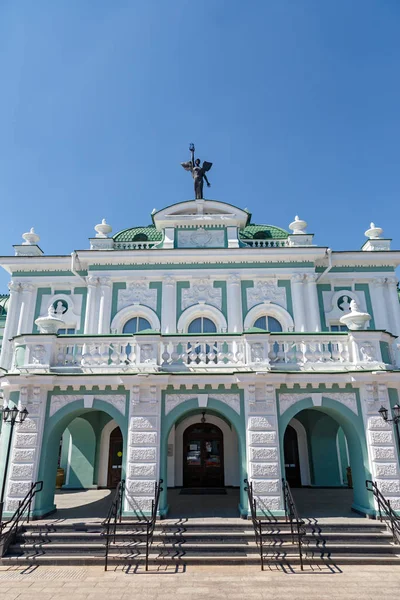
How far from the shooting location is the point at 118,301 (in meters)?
16.7

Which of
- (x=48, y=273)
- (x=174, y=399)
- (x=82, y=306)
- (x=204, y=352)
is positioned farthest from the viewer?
(x=48, y=273)

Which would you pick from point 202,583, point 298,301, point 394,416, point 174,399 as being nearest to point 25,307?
point 174,399

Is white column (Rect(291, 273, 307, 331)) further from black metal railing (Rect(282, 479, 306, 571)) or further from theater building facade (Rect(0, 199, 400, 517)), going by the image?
black metal railing (Rect(282, 479, 306, 571))

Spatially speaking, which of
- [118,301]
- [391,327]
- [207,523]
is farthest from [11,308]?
[391,327]

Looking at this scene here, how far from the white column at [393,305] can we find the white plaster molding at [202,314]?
7.44 m

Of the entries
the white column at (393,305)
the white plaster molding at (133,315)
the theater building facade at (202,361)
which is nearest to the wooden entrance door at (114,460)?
the theater building facade at (202,361)

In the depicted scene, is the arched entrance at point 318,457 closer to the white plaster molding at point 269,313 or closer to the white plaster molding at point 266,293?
the white plaster molding at point 269,313

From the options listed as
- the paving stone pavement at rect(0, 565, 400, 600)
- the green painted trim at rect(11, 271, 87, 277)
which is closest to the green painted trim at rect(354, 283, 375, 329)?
the paving stone pavement at rect(0, 565, 400, 600)

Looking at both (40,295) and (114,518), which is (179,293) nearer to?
(40,295)

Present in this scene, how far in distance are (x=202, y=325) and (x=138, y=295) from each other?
3.08 meters

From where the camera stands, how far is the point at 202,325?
16344 millimetres

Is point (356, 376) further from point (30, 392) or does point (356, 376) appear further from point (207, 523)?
point (30, 392)

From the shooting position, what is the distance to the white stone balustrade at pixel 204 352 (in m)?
10.0

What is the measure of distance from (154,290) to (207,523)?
32.6 ft
